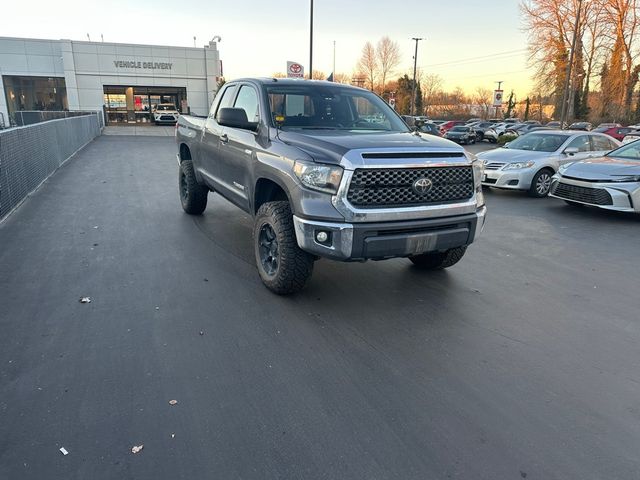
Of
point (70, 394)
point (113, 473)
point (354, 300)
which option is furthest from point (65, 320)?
point (354, 300)

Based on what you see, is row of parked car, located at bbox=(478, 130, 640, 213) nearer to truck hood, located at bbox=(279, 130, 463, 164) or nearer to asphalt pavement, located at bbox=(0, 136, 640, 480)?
asphalt pavement, located at bbox=(0, 136, 640, 480)

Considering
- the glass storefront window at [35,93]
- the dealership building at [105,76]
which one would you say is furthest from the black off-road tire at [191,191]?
the glass storefront window at [35,93]

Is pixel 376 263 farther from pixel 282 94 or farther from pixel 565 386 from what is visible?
pixel 565 386

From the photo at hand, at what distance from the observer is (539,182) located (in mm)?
10508

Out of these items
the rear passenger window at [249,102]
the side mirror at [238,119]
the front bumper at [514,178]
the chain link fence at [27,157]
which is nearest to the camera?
the side mirror at [238,119]

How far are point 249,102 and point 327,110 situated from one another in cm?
96

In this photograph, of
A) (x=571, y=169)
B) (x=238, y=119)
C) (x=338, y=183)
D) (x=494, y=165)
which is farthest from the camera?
(x=494, y=165)

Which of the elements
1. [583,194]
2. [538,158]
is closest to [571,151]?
[538,158]

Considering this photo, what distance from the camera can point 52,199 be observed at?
8.73m

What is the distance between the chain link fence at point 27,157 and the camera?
24.3ft

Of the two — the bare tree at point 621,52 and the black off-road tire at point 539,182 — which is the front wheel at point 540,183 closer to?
the black off-road tire at point 539,182

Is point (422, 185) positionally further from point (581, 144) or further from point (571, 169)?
point (581, 144)

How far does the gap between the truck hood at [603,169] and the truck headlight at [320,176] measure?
6568mm

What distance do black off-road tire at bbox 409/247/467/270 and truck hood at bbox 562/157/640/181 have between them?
15.4 ft
